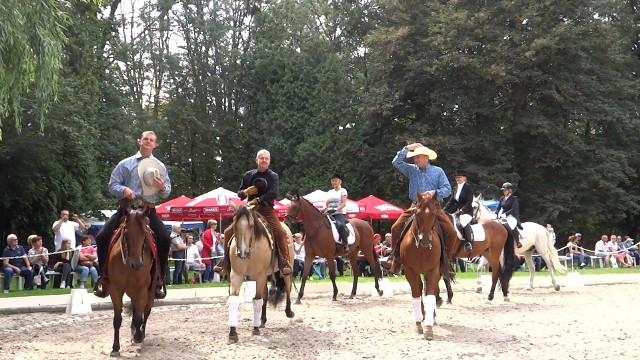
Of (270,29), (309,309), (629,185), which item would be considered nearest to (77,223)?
(309,309)

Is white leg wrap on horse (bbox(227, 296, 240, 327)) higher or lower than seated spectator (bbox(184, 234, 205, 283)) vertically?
lower

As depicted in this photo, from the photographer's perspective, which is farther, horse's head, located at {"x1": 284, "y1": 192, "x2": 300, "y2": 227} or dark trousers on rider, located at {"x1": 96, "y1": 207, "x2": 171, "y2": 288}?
horse's head, located at {"x1": 284, "y1": 192, "x2": 300, "y2": 227}

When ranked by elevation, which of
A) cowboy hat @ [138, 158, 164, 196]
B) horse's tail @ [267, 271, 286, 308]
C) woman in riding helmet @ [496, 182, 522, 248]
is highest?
woman in riding helmet @ [496, 182, 522, 248]

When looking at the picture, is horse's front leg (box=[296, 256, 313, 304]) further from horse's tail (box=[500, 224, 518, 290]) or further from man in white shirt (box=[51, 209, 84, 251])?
man in white shirt (box=[51, 209, 84, 251])

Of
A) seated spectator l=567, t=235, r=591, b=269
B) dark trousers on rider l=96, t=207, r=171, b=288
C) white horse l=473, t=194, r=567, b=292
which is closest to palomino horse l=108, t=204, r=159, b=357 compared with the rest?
dark trousers on rider l=96, t=207, r=171, b=288

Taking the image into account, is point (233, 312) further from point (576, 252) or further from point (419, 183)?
point (576, 252)

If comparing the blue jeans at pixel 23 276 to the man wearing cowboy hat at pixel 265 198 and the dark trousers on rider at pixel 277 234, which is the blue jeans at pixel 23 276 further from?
the dark trousers on rider at pixel 277 234

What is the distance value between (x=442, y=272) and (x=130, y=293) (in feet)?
16.5

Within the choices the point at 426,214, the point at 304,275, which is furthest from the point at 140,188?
the point at 304,275

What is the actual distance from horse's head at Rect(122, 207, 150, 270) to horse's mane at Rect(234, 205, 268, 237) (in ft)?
5.41

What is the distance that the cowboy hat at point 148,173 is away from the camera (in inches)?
452

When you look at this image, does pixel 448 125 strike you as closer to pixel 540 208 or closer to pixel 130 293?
pixel 540 208

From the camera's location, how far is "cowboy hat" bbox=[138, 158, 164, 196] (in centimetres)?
1148

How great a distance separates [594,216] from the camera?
4366 centimetres
